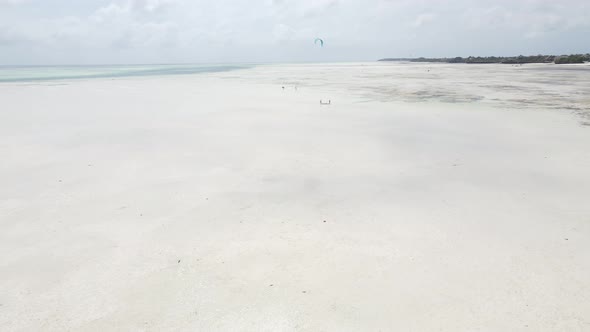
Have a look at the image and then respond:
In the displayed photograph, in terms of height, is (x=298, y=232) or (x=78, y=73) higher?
(x=78, y=73)

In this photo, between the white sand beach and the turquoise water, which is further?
the turquoise water

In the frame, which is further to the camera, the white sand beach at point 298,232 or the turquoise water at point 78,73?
the turquoise water at point 78,73

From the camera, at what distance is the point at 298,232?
5.21 metres

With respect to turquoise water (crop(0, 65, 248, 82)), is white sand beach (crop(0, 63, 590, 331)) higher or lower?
lower

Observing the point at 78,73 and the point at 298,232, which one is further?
the point at 78,73

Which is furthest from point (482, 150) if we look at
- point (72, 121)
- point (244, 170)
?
point (72, 121)

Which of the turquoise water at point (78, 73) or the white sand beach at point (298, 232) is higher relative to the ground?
the turquoise water at point (78, 73)

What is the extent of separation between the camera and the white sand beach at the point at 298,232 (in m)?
3.64

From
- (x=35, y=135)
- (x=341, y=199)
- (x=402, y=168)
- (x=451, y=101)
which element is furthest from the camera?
(x=451, y=101)

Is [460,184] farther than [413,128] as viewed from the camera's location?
No

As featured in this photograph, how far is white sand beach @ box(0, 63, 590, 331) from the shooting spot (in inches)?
143

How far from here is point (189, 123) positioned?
44.9 feet

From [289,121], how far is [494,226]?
9.40 m

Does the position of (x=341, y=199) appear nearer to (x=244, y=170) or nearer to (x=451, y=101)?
(x=244, y=170)
